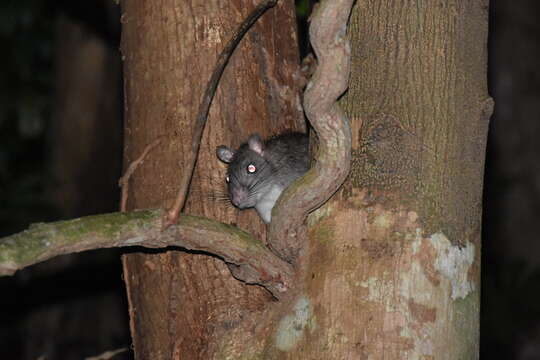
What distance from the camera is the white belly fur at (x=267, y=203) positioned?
4.15 metres

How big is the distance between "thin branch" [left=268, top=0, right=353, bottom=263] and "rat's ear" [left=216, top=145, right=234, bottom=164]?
0.69 m

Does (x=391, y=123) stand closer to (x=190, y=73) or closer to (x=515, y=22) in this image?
(x=190, y=73)

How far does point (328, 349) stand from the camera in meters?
3.01

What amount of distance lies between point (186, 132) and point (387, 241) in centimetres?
116

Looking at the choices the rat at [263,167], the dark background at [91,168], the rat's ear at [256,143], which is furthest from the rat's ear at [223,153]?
the dark background at [91,168]

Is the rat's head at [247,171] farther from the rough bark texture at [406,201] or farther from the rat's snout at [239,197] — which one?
the rough bark texture at [406,201]

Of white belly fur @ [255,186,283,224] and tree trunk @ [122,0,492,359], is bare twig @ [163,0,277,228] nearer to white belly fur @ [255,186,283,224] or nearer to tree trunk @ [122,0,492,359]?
tree trunk @ [122,0,492,359]

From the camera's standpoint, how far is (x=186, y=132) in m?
3.67

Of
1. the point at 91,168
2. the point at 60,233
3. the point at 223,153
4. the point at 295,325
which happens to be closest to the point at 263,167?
the point at 223,153

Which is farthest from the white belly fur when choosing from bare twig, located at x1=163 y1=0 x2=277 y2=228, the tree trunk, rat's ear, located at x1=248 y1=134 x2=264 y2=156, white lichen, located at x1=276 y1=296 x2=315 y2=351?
bare twig, located at x1=163 y1=0 x2=277 y2=228

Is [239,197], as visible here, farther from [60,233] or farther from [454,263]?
[60,233]

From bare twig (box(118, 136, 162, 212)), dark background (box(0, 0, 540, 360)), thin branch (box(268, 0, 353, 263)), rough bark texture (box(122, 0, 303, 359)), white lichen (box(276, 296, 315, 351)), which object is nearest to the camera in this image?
thin branch (box(268, 0, 353, 263))

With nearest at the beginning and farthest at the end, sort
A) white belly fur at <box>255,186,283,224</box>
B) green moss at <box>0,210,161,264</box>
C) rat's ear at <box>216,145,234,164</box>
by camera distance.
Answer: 1. green moss at <box>0,210,161,264</box>
2. rat's ear at <box>216,145,234,164</box>
3. white belly fur at <box>255,186,283,224</box>

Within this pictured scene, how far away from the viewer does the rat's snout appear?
4.02 meters
